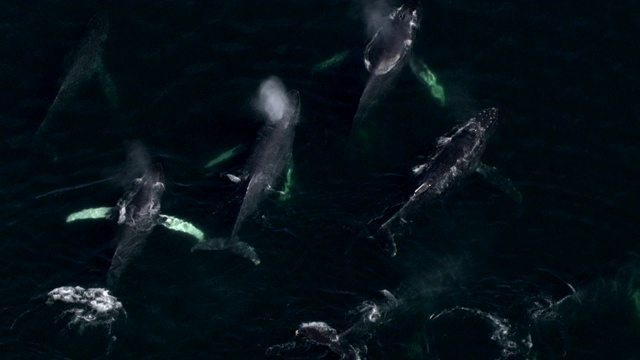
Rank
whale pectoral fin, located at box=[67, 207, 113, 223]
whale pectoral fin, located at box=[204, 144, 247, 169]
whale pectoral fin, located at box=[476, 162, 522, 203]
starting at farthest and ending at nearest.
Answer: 1. whale pectoral fin, located at box=[204, 144, 247, 169]
2. whale pectoral fin, located at box=[476, 162, 522, 203]
3. whale pectoral fin, located at box=[67, 207, 113, 223]

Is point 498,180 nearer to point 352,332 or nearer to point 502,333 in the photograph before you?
point 502,333

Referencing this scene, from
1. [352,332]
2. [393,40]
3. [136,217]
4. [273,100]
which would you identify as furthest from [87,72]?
[352,332]

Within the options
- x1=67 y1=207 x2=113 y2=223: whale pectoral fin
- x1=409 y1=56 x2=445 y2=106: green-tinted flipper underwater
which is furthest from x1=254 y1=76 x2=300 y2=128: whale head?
x1=67 y1=207 x2=113 y2=223: whale pectoral fin

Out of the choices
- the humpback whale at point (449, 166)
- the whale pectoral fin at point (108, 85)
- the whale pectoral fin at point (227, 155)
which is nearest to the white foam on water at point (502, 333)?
the humpback whale at point (449, 166)

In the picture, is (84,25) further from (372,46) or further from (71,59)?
(372,46)

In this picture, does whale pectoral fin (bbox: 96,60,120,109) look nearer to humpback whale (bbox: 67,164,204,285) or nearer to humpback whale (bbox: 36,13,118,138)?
humpback whale (bbox: 36,13,118,138)

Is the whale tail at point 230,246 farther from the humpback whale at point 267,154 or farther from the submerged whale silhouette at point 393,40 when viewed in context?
the submerged whale silhouette at point 393,40
